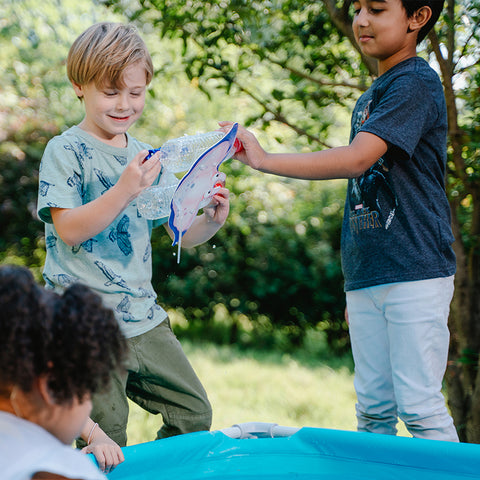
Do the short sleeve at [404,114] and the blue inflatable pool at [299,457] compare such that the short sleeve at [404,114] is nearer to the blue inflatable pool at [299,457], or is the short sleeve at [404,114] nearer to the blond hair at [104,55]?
the blond hair at [104,55]

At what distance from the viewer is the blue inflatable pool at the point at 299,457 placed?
5.74ft

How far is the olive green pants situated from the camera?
5.94 feet

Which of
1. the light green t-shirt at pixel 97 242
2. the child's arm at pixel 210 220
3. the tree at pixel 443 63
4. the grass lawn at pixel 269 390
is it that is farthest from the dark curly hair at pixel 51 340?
the grass lawn at pixel 269 390

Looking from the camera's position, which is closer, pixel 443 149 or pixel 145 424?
pixel 443 149

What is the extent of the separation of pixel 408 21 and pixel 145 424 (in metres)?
2.42

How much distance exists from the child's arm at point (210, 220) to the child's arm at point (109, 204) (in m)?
0.35

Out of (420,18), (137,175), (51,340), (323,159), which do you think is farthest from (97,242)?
(420,18)

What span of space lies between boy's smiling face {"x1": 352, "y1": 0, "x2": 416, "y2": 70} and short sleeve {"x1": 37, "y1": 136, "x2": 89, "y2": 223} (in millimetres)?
952

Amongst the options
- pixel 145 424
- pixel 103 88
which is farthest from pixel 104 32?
pixel 145 424

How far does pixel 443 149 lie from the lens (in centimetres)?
197

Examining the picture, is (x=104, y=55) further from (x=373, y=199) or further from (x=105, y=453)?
(x=105, y=453)

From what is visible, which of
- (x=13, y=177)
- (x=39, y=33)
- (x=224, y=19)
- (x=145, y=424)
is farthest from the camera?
(x=39, y=33)

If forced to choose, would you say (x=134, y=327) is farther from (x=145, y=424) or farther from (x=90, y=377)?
(x=145, y=424)

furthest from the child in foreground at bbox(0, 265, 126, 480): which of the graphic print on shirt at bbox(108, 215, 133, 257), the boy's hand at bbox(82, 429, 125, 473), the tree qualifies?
the tree
